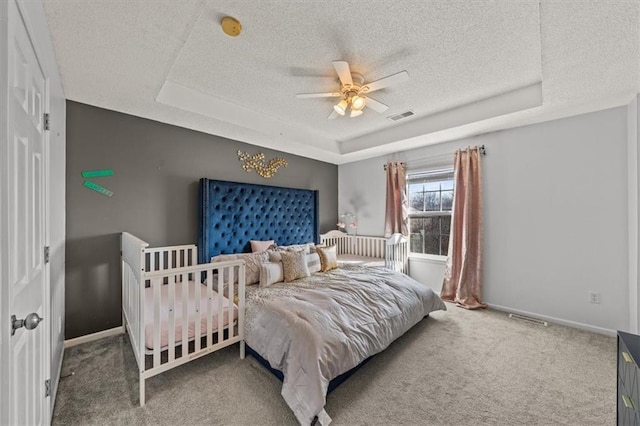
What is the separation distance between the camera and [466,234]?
11.5ft

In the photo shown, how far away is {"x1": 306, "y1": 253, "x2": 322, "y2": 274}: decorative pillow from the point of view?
3186 millimetres

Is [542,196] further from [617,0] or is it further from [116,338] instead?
[116,338]

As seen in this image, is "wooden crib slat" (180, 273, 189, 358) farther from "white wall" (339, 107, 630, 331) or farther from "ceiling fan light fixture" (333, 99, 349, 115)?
"white wall" (339, 107, 630, 331)

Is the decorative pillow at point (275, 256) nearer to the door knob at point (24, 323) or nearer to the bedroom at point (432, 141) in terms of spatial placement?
the bedroom at point (432, 141)

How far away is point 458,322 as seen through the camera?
301 cm

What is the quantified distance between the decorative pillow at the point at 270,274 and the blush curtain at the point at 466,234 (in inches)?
96.5

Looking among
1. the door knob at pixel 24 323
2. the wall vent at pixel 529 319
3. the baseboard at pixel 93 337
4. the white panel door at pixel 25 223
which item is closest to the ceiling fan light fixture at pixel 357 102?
the white panel door at pixel 25 223

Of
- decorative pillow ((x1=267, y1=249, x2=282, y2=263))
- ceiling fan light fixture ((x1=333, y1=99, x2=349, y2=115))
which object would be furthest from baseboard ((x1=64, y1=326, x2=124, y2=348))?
ceiling fan light fixture ((x1=333, y1=99, x2=349, y2=115))

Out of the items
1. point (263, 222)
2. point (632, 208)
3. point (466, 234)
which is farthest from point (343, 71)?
point (632, 208)

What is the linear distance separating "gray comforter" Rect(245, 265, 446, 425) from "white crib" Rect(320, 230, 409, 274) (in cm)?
106

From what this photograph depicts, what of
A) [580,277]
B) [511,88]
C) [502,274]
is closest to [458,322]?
[502,274]

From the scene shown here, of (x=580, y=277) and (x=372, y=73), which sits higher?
(x=372, y=73)

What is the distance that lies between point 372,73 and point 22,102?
2316 millimetres

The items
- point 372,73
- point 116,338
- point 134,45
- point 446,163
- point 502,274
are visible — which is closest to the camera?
point 134,45
